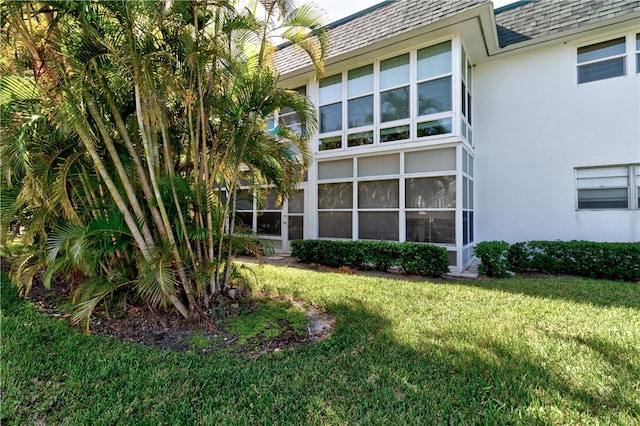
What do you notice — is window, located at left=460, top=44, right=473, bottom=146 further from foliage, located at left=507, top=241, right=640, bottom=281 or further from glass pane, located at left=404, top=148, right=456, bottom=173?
foliage, located at left=507, top=241, right=640, bottom=281

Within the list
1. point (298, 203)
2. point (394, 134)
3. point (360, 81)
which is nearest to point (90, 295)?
point (298, 203)

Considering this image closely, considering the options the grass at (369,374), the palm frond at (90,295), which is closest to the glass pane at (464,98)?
the grass at (369,374)

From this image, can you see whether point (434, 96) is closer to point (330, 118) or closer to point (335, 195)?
point (330, 118)

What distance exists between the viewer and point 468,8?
6.42 metres

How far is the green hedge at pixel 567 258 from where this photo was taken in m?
6.19

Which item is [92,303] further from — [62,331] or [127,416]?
[127,416]

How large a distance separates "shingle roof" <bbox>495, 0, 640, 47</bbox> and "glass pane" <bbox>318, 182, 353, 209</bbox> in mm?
5601

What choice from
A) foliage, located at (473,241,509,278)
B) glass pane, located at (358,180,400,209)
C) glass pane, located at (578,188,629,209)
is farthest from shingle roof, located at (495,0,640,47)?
foliage, located at (473,241,509,278)

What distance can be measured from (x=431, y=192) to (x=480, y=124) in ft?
9.15

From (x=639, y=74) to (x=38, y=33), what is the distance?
11.0 metres

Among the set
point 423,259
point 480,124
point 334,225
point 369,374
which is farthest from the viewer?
point 334,225

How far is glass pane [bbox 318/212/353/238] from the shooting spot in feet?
28.9

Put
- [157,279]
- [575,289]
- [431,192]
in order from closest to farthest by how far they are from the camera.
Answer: [157,279] → [575,289] → [431,192]

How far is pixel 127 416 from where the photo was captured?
7.41 feet
